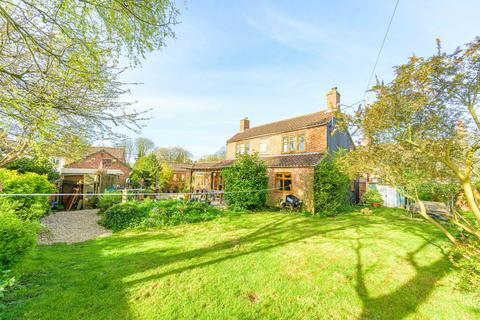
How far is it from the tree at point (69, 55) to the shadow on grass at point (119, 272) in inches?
100

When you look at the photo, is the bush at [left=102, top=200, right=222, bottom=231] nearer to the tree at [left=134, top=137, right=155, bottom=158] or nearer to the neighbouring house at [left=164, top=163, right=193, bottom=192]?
the neighbouring house at [left=164, top=163, right=193, bottom=192]

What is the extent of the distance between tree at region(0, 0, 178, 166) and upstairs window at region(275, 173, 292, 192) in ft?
37.4

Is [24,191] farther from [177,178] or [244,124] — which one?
[177,178]

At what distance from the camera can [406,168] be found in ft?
16.5

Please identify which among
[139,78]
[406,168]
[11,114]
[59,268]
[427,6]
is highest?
[427,6]

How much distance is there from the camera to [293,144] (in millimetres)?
15688

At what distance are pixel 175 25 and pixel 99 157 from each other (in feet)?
89.4

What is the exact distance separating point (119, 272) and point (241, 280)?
2.65 m

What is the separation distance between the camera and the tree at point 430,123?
350 centimetres

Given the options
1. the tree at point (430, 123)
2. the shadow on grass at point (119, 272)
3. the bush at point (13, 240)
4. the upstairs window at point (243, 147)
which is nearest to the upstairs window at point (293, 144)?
the upstairs window at point (243, 147)

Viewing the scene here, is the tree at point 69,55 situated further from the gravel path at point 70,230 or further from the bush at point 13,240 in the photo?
the gravel path at point 70,230

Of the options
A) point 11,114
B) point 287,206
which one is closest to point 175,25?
point 11,114

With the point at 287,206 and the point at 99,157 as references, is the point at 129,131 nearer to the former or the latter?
the point at 287,206

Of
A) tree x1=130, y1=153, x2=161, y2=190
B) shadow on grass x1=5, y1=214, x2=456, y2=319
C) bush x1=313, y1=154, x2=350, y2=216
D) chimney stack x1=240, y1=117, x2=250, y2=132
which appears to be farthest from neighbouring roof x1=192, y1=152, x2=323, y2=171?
tree x1=130, y1=153, x2=161, y2=190
